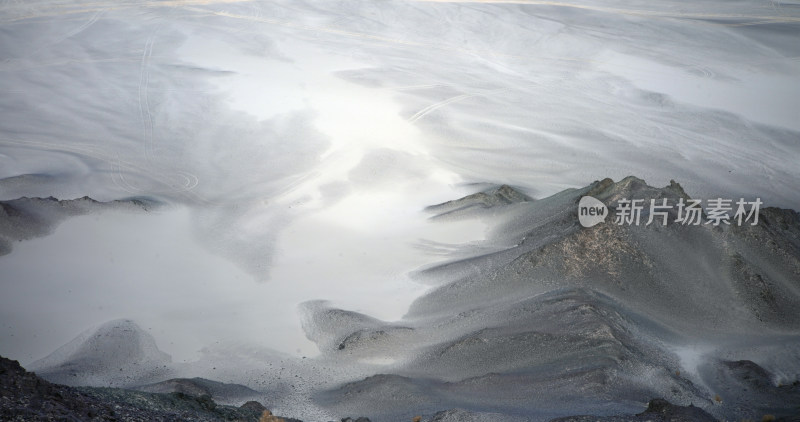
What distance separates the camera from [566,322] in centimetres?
1359

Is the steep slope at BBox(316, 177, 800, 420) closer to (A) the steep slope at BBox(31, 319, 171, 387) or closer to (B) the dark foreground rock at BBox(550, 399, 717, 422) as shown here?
(B) the dark foreground rock at BBox(550, 399, 717, 422)

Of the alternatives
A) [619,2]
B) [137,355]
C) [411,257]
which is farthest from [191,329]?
[619,2]

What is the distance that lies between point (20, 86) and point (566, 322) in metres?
20.8

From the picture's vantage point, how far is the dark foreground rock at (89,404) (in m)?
8.53

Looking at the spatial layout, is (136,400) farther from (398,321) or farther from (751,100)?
(751,100)

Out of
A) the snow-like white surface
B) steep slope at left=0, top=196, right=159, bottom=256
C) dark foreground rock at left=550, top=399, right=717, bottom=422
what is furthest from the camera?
steep slope at left=0, top=196, right=159, bottom=256

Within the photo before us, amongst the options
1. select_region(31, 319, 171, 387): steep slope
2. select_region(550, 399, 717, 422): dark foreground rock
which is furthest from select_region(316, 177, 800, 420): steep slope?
select_region(31, 319, 171, 387): steep slope

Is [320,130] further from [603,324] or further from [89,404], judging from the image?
[89,404]

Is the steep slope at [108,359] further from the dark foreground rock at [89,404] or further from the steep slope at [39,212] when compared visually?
the steep slope at [39,212]

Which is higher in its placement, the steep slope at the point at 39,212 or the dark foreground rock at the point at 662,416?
the dark foreground rock at the point at 662,416

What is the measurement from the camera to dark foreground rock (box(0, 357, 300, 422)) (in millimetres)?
8531

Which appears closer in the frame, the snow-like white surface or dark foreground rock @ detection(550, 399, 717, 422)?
dark foreground rock @ detection(550, 399, 717, 422)

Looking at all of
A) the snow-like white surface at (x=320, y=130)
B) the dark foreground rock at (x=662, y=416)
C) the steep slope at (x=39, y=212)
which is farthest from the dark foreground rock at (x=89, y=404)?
the steep slope at (x=39, y=212)

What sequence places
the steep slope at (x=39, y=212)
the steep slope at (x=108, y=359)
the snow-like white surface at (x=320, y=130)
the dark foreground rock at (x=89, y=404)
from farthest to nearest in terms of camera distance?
the steep slope at (x=39, y=212), the snow-like white surface at (x=320, y=130), the steep slope at (x=108, y=359), the dark foreground rock at (x=89, y=404)
